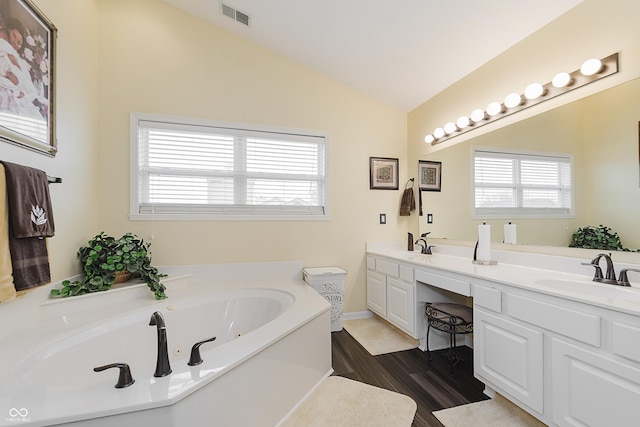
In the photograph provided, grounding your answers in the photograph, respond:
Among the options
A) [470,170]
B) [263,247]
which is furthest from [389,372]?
[470,170]

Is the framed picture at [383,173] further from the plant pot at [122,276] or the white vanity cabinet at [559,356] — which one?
the plant pot at [122,276]

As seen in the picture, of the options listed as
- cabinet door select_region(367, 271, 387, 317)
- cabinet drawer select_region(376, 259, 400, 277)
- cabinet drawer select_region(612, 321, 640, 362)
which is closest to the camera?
cabinet drawer select_region(612, 321, 640, 362)

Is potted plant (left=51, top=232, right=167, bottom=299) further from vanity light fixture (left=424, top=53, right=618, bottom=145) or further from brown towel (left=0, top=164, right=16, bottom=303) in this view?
vanity light fixture (left=424, top=53, right=618, bottom=145)

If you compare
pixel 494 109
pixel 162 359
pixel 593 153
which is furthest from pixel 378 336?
pixel 494 109

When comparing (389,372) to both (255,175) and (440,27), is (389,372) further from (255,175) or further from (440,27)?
(440,27)

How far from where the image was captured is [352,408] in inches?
64.9

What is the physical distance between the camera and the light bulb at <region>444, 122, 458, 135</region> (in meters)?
2.68

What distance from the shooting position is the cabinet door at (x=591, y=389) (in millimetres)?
1067

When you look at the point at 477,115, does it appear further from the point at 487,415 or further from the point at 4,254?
the point at 4,254

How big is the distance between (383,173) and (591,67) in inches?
75.3

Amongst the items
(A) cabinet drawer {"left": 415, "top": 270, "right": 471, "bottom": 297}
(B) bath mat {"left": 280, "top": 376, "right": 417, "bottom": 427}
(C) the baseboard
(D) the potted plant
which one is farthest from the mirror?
(D) the potted plant

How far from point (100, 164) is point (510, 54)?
142 inches

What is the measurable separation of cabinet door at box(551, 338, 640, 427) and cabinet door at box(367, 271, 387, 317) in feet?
5.15

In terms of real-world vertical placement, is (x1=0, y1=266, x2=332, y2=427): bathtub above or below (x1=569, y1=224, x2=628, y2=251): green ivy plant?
below
